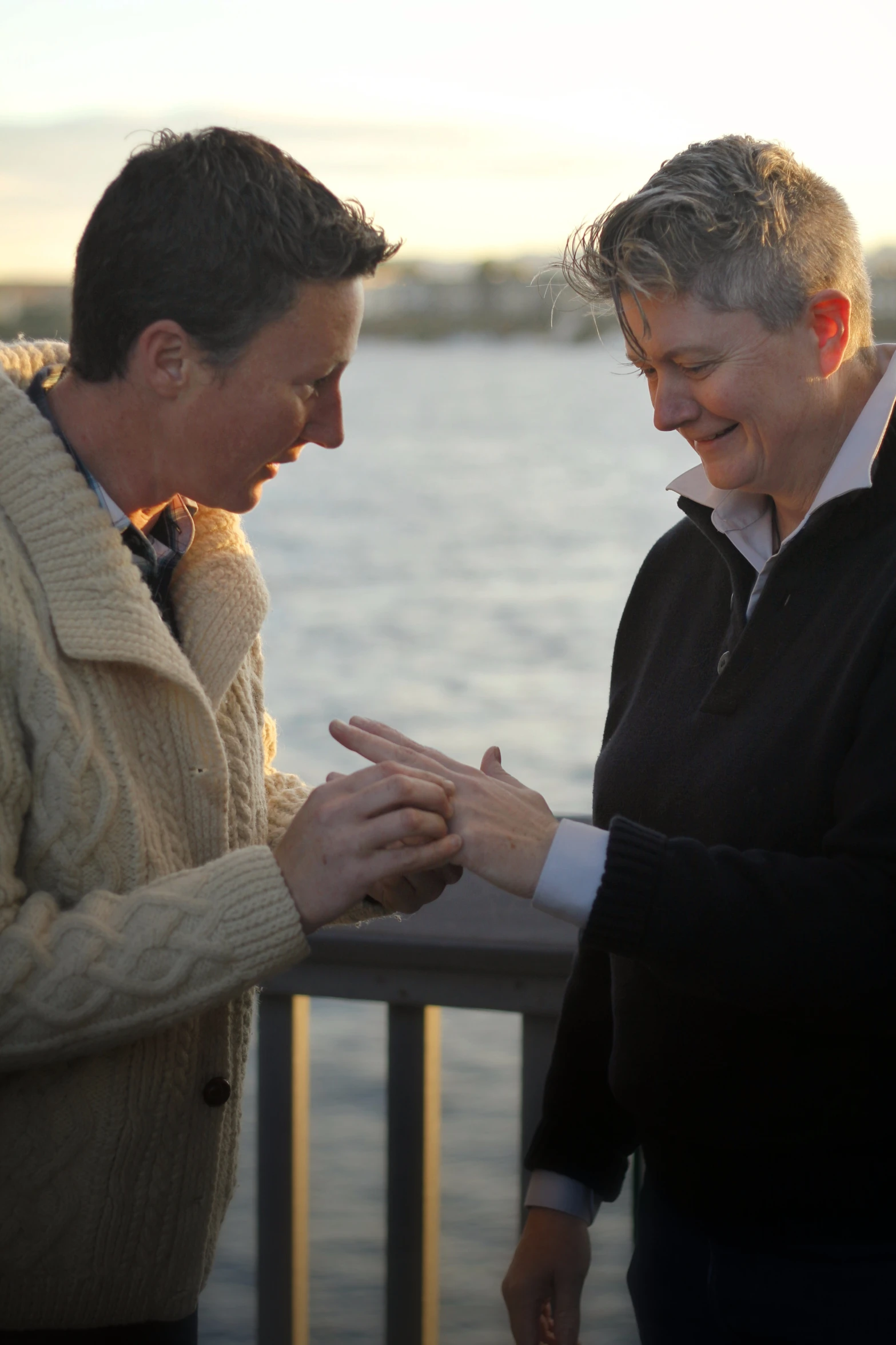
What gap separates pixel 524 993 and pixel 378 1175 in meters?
2.41

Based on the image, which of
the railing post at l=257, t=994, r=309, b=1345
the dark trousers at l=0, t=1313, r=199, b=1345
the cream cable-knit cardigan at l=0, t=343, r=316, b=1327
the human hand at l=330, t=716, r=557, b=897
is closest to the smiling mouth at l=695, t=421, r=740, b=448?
the human hand at l=330, t=716, r=557, b=897

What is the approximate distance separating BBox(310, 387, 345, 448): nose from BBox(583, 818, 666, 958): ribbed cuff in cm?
61

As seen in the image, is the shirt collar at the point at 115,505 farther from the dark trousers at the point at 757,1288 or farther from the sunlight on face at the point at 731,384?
the dark trousers at the point at 757,1288

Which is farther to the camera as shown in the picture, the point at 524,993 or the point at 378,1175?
the point at 378,1175

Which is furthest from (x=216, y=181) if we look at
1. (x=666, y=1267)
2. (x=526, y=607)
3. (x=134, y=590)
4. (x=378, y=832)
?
(x=526, y=607)

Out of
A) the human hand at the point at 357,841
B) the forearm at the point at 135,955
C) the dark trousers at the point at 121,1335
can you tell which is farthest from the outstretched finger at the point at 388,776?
the dark trousers at the point at 121,1335

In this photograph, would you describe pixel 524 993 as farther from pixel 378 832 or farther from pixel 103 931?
pixel 103 931

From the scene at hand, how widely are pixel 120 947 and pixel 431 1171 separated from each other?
2.40 ft

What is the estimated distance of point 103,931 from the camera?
4.60ft

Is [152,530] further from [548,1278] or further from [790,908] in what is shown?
[548,1278]

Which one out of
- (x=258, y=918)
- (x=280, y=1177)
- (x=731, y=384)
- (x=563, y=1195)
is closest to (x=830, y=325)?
(x=731, y=384)

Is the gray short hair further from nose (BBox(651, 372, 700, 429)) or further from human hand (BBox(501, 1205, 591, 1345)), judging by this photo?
human hand (BBox(501, 1205, 591, 1345))

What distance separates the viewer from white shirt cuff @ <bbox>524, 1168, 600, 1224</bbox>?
5.93 ft

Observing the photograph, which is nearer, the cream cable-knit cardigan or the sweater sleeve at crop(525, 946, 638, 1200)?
the cream cable-knit cardigan
